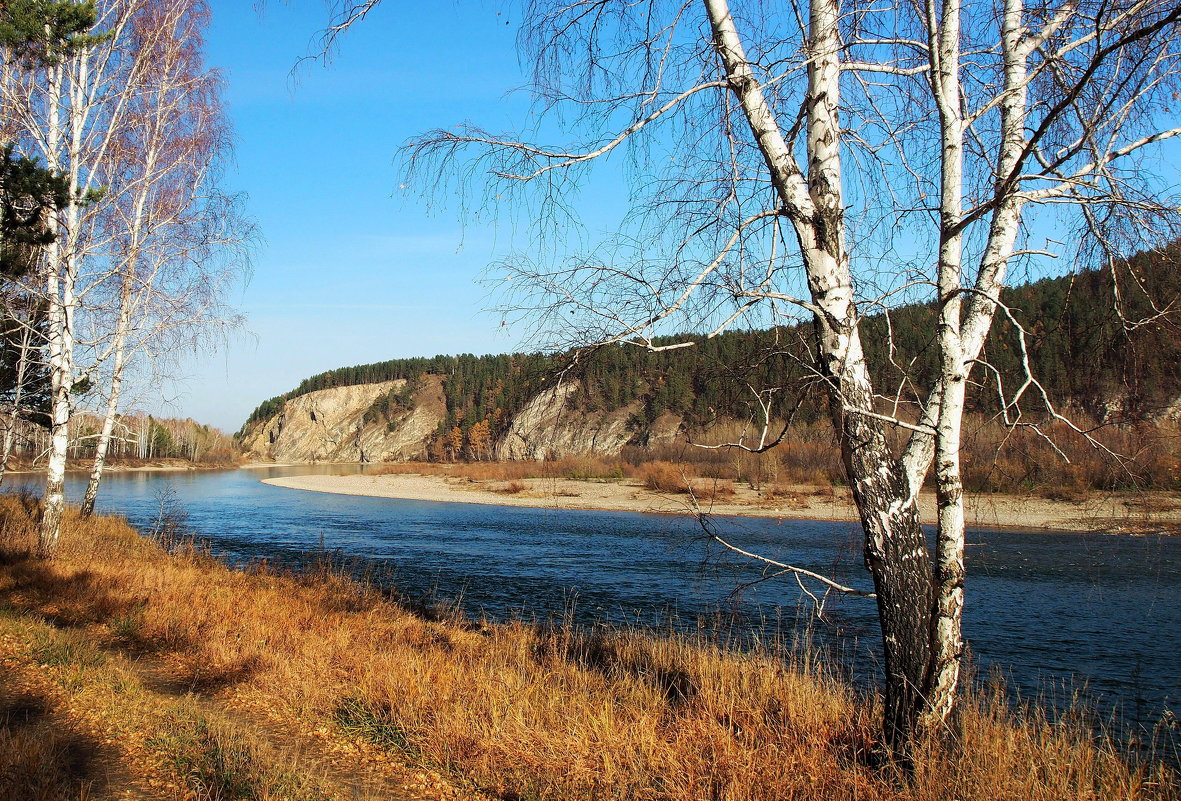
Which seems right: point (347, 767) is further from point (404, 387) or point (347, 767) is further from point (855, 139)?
point (404, 387)

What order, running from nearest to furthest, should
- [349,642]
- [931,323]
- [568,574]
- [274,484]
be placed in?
[931,323] → [349,642] → [568,574] → [274,484]

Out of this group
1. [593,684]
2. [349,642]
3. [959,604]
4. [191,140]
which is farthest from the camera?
[191,140]

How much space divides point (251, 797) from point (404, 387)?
150018mm

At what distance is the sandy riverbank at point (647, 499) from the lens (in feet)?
87.1

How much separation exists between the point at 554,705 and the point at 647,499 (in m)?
34.3

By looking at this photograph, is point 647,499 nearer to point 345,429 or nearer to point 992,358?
point 992,358

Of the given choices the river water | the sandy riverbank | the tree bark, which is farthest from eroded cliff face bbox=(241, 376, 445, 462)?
the tree bark

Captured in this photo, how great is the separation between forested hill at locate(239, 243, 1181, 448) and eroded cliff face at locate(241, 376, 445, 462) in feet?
393

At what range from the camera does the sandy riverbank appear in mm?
26547

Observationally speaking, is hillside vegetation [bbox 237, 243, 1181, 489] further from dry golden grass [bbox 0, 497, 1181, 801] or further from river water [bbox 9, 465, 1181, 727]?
dry golden grass [bbox 0, 497, 1181, 801]

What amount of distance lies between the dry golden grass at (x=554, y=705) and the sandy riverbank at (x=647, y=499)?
877 centimetres

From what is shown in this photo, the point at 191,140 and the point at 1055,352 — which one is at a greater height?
the point at 191,140

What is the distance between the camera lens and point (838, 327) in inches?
163

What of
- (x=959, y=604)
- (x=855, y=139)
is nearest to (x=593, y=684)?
(x=959, y=604)
